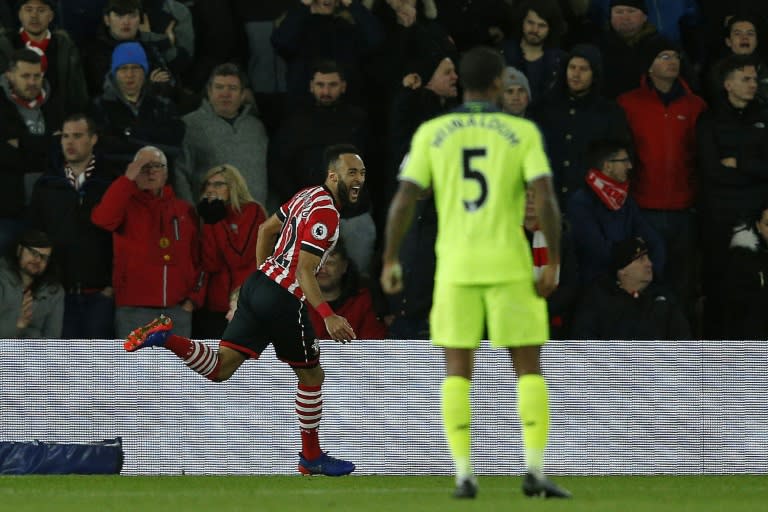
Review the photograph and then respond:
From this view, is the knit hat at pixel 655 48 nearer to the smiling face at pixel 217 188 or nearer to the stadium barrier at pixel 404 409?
the stadium barrier at pixel 404 409

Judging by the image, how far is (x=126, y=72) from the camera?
12.8 meters

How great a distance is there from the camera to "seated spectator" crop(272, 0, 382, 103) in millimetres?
13391

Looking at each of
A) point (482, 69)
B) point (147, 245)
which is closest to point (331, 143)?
point (147, 245)

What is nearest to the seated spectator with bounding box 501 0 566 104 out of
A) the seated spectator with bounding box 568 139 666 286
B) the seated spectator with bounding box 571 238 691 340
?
the seated spectator with bounding box 568 139 666 286

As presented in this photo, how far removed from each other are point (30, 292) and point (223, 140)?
76.3 inches

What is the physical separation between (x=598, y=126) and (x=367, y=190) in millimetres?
1876

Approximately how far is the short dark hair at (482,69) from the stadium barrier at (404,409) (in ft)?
12.3

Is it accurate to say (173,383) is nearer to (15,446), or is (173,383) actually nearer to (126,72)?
(15,446)

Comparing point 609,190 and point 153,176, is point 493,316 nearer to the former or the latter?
point 609,190

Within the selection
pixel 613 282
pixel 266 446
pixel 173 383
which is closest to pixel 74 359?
pixel 173 383

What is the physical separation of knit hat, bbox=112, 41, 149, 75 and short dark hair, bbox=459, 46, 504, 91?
542 cm

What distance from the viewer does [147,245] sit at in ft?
40.4

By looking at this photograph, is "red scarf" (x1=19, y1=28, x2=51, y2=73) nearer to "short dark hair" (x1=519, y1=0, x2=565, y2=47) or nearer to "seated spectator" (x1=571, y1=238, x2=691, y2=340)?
"short dark hair" (x1=519, y1=0, x2=565, y2=47)

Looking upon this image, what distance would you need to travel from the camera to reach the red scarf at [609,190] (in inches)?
492
